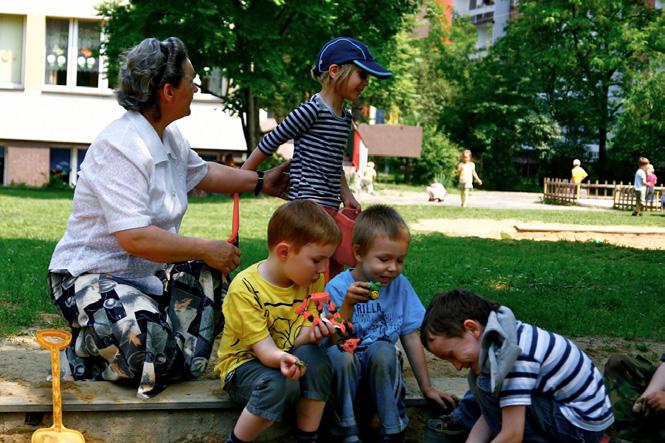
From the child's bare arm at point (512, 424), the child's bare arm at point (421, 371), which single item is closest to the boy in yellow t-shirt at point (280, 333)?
the child's bare arm at point (421, 371)

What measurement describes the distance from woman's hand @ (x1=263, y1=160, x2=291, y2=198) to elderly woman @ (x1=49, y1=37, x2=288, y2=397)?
0.88 meters

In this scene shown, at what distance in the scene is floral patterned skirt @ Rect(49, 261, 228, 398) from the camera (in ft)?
13.5

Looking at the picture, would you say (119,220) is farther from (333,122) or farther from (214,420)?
(333,122)

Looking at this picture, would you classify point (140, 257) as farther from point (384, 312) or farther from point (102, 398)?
point (384, 312)

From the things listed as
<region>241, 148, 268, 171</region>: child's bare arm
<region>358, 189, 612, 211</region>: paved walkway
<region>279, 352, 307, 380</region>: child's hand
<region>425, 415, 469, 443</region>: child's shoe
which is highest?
<region>241, 148, 268, 171</region>: child's bare arm

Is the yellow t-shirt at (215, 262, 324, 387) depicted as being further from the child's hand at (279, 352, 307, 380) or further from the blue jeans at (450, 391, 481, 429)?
the blue jeans at (450, 391, 481, 429)

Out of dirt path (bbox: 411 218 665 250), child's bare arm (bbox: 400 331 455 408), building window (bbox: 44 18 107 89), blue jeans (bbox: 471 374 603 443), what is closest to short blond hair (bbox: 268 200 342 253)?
child's bare arm (bbox: 400 331 455 408)

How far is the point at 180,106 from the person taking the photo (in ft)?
14.3

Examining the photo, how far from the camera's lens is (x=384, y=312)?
4418mm

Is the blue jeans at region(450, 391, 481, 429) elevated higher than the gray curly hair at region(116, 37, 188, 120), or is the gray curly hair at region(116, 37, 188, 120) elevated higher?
the gray curly hair at region(116, 37, 188, 120)

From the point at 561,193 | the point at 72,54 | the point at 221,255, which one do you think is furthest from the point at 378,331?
the point at 561,193

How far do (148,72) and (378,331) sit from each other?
1.47m

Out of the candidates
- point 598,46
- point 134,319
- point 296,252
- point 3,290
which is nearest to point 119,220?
point 134,319

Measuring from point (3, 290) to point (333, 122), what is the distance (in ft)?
10.2
